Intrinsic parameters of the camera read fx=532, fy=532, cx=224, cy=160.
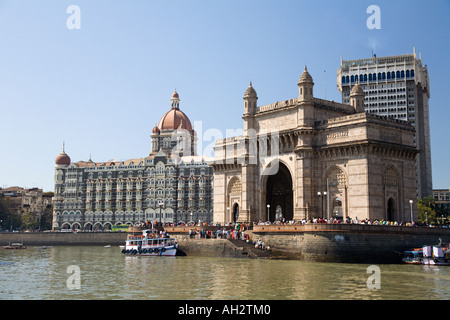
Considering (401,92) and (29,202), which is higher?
(401,92)

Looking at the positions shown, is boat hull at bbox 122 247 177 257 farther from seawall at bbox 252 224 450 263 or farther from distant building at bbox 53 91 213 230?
distant building at bbox 53 91 213 230

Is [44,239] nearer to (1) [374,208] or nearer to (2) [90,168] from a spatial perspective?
(2) [90,168]

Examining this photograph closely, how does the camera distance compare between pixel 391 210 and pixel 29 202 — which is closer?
pixel 391 210

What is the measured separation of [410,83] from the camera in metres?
120

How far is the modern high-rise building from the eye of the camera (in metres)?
119

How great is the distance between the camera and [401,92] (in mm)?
119625

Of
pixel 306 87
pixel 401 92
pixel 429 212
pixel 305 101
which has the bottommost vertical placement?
pixel 429 212

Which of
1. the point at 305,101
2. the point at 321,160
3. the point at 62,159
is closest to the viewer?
the point at 321,160

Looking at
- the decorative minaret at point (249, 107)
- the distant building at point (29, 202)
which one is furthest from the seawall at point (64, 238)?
the decorative minaret at point (249, 107)

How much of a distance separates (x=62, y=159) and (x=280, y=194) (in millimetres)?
80466

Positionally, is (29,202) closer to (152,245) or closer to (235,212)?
(235,212)

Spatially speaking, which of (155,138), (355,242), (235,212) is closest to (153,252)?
(235,212)
